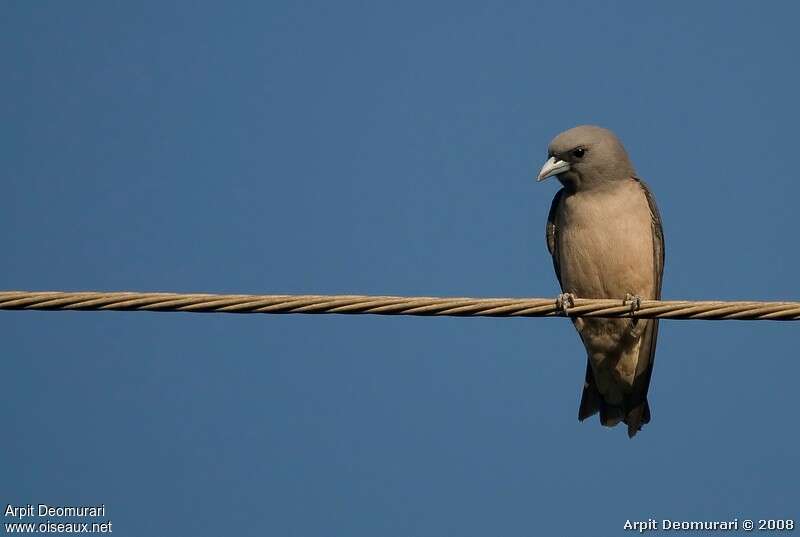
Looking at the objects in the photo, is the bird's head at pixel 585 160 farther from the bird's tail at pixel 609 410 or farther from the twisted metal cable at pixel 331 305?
the twisted metal cable at pixel 331 305

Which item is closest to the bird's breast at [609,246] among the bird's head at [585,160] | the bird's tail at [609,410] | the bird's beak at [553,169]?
the bird's head at [585,160]

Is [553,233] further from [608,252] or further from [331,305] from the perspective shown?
[331,305]

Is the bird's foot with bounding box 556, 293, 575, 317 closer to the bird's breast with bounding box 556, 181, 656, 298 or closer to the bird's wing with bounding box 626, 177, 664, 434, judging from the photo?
the bird's breast with bounding box 556, 181, 656, 298

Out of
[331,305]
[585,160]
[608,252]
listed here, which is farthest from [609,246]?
[331,305]

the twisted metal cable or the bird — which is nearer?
the twisted metal cable

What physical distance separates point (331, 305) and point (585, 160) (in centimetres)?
382

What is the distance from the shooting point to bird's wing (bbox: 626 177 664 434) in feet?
29.4

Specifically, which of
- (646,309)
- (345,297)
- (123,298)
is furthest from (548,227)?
(123,298)

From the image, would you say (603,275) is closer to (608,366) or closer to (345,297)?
(608,366)

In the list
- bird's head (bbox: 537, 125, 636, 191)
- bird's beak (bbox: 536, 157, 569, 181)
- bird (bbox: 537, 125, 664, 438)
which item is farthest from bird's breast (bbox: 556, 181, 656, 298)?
bird's beak (bbox: 536, 157, 569, 181)

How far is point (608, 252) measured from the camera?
8.70 meters

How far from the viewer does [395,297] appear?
19.1ft

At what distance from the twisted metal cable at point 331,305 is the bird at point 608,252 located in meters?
2.60

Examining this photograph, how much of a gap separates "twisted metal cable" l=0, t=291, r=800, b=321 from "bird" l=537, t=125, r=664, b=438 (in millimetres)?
2599
